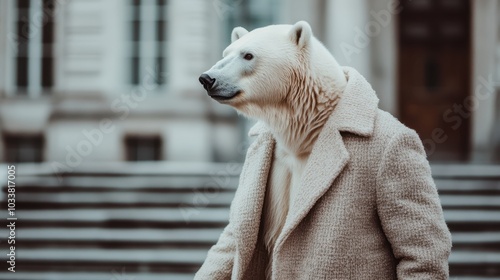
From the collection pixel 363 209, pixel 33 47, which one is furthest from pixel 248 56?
pixel 33 47

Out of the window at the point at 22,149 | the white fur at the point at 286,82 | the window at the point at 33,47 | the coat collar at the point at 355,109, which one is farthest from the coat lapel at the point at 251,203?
the window at the point at 33,47

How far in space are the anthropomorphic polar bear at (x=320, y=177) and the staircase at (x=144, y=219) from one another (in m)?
6.02

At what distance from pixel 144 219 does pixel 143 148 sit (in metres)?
3.79

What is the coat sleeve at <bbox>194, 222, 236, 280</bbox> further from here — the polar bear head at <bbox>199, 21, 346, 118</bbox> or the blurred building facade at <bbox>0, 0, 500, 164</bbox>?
the blurred building facade at <bbox>0, 0, 500, 164</bbox>

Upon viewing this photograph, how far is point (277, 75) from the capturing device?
7.42 feet

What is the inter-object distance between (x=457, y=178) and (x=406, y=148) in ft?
27.3

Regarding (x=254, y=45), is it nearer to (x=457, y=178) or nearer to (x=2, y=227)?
(x=2, y=227)

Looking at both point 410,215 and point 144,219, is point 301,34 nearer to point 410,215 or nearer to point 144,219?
point 410,215

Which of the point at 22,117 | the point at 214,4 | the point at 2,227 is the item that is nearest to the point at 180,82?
the point at 214,4

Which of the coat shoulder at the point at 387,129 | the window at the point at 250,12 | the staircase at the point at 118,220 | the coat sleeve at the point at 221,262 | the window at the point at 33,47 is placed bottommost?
the staircase at the point at 118,220

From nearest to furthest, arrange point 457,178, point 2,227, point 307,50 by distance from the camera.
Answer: point 307,50 < point 2,227 < point 457,178

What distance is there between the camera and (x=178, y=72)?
12.7 m

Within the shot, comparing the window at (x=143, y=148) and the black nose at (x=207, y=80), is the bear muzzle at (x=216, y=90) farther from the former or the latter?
the window at (x=143, y=148)

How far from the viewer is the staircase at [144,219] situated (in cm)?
841
